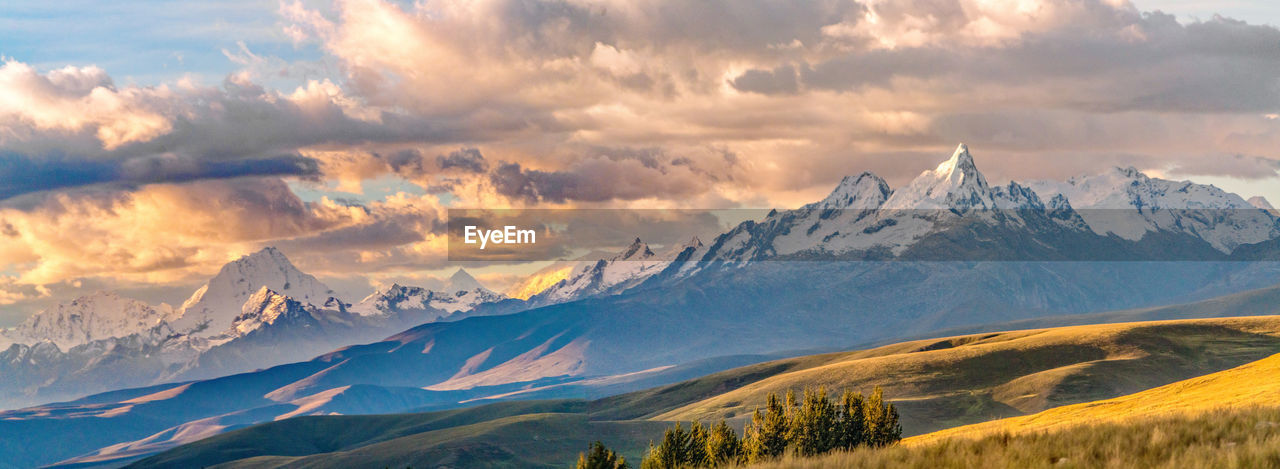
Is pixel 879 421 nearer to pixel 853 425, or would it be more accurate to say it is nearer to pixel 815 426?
pixel 853 425

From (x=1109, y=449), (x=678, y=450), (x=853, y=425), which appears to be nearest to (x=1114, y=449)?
(x=1109, y=449)

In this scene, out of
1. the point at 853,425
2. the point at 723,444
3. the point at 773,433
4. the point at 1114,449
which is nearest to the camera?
the point at 1114,449

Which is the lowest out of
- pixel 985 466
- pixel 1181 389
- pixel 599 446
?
pixel 1181 389

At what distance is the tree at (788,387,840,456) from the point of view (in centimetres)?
11331

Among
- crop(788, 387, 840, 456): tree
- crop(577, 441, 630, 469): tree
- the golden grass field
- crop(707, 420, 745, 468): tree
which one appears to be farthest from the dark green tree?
the golden grass field

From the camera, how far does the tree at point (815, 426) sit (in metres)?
113

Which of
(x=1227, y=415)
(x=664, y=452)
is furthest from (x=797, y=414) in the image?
(x=1227, y=415)

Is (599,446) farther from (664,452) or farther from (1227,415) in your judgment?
(1227,415)

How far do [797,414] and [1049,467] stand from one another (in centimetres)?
9155

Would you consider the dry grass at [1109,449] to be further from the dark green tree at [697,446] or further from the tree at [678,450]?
the dark green tree at [697,446]

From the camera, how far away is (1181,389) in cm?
17488

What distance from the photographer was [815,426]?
115375 millimetres

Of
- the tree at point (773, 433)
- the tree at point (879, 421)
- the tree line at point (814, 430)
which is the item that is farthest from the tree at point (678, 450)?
the tree at point (879, 421)

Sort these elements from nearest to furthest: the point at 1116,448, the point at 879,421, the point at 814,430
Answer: the point at 1116,448 < the point at 814,430 < the point at 879,421
